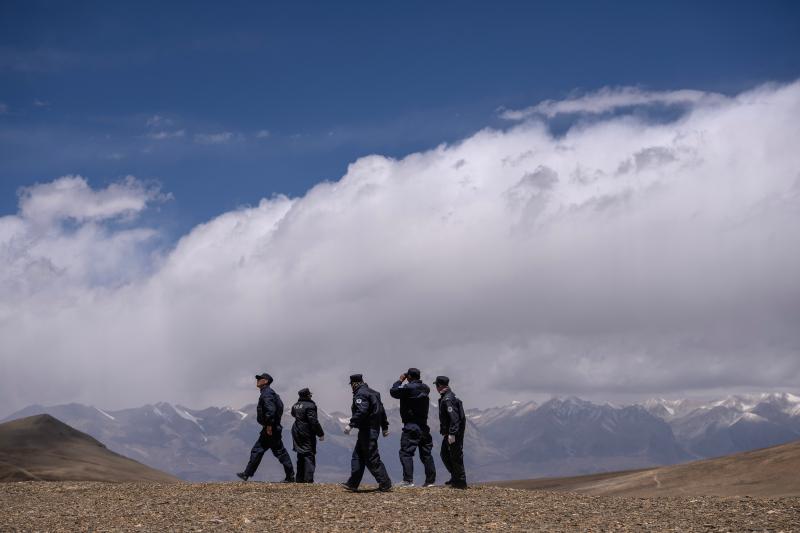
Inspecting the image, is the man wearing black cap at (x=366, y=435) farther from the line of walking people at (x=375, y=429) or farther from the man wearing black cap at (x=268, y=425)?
the man wearing black cap at (x=268, y=425)

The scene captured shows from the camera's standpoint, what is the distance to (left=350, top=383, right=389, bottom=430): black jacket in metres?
25.2

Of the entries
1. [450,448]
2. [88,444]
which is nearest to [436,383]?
[450,448]

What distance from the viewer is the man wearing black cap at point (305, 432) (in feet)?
91.9

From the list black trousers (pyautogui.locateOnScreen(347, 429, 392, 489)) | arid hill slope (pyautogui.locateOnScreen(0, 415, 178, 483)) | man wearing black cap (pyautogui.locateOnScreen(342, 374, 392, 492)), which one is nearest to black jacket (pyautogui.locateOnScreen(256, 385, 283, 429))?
man wearing black cap (pyautogui.locateOnScreen(342, 374, 392, 492))

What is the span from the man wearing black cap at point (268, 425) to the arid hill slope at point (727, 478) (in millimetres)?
15594

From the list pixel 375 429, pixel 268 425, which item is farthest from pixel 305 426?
pixel 375 429

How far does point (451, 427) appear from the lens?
86.4 ft

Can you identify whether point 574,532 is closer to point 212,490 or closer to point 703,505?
point 703,505

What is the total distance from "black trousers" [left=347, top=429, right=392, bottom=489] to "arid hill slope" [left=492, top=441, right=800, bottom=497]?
46.1 feet

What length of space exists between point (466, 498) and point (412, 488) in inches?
105

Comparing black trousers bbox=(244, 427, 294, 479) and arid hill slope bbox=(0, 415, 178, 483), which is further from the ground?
arid hill slope bbox=(0, 415, 178, 483)

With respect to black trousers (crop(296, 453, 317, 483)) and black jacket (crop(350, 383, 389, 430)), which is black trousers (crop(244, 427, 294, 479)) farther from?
black jacket (crop(350, 383, 389, 430))

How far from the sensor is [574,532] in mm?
17281

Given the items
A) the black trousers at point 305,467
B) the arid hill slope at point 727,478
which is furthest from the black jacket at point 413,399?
the arid hill slope at point 727,478
